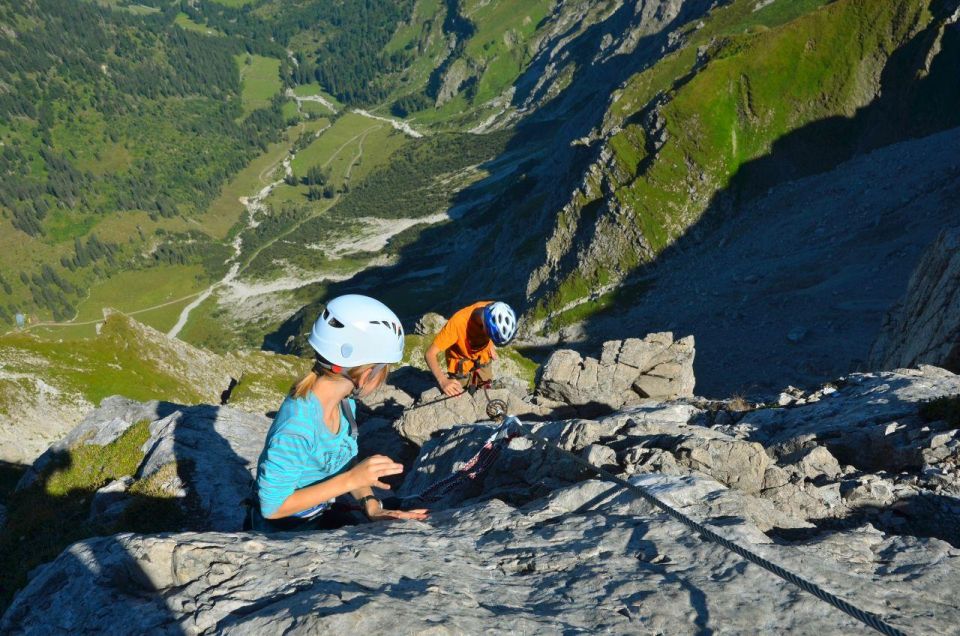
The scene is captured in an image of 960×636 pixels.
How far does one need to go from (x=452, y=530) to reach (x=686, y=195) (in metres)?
73.2

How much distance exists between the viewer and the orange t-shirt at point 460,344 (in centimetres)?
1524


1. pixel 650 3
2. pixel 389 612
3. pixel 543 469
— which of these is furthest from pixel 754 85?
pixel 650 3

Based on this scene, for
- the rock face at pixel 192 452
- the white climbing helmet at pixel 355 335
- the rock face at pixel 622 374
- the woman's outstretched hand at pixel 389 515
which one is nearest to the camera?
the white climbing helmet at pixel 355 335

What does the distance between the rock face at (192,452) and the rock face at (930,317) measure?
20.6 meters

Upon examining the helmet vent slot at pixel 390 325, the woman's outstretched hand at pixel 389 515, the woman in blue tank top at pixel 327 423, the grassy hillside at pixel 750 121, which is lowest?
the woman's outstretched hand at pixel 389 515

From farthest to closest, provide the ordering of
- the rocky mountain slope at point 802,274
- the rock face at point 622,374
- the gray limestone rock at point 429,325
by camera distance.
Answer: the gray limestone rock at point 429,325
the rocky mountain slope at point 802,274
the rock face at point 622,374

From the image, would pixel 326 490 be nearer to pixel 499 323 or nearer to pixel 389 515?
pixel 389 515

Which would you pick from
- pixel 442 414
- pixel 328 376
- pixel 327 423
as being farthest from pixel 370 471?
pixel 442 414

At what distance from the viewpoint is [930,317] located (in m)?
19.7

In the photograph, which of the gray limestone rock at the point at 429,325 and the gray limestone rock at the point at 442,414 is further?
the gray limestone rock at the point at 429,325

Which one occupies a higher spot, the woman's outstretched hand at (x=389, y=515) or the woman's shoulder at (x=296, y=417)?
the woman's shoulder at (x=296, y=417)

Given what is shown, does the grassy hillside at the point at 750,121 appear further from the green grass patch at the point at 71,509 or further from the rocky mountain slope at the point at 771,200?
the green grass patch at the point at 71,509

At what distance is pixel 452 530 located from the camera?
7527 mm

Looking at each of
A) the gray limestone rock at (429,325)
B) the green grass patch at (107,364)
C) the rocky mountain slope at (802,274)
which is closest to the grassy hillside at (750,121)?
the rocky mountain slope at (802,274)
